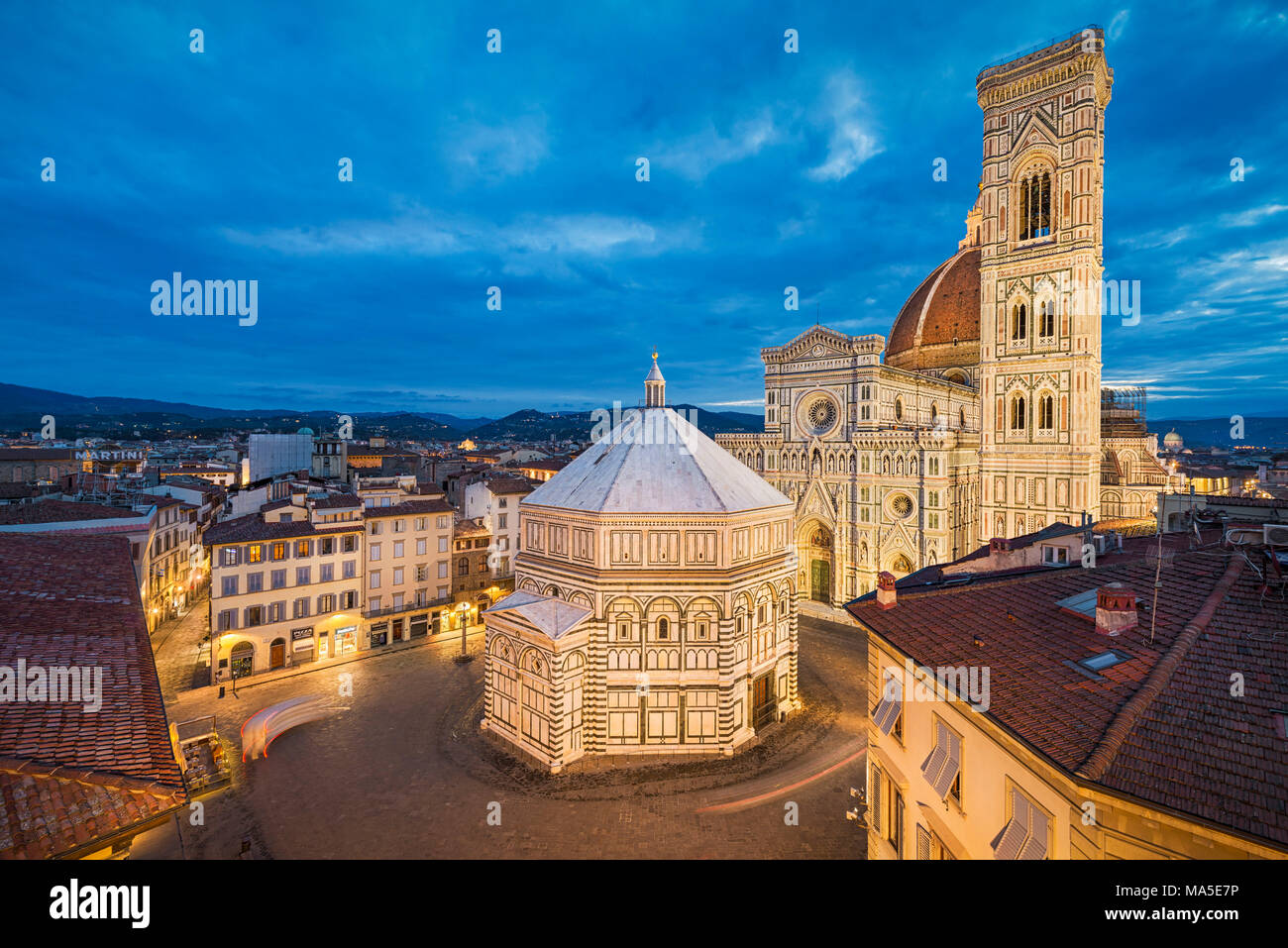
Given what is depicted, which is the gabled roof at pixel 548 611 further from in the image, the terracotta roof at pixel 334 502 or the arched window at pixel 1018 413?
the arched window at pixel 1018 413

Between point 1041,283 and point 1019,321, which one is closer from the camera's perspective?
point 1041,283

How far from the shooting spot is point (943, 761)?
11.4 metres

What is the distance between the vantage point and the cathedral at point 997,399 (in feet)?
130

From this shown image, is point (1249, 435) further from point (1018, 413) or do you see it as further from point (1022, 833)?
point (1022, 833)

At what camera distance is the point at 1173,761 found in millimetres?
7059

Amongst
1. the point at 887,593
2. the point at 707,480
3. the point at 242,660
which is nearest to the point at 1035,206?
the point at 707,480

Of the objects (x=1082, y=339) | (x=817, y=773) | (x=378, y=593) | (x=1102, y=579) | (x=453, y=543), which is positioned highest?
(x=1082, y=339)

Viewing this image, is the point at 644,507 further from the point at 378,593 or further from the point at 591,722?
the point at 378,593

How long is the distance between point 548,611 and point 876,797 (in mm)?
13634

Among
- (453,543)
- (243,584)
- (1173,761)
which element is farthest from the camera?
(453,543)

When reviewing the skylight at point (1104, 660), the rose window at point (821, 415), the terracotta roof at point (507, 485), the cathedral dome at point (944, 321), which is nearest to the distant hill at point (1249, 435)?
the cathedral dome at point (944, 321)

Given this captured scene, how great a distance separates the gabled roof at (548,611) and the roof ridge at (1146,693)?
17.8 m

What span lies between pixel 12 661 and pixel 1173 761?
53.1ft
